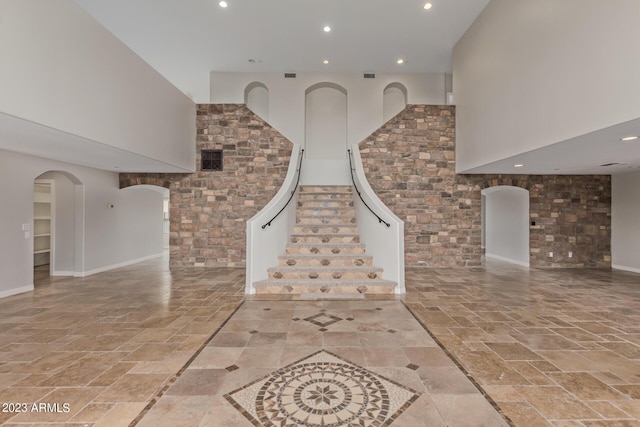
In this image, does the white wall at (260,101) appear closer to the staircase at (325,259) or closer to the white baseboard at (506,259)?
the staircase at (325,259)

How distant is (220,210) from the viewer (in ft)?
23.6

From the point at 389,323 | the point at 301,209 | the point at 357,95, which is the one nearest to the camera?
the point at 389,323

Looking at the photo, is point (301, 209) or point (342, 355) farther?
point (301, 209)

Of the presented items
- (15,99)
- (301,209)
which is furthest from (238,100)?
(15,99)

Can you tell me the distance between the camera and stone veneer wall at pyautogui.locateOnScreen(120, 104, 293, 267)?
23.4 ft

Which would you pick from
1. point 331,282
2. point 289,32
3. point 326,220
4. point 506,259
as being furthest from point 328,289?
point 506,259

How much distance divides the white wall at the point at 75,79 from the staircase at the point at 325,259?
2981 millimetres

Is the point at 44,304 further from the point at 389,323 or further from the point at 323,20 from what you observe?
the point at 323,20

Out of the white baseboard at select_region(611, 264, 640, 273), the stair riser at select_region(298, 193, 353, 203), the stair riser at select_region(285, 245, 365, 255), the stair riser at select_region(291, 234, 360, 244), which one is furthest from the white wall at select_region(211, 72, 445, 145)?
the white baseboard at select_region(611, 264, 640, 273)

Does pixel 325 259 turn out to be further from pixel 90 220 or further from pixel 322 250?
pixel 90 220

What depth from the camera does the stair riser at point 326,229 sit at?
6.01 metres

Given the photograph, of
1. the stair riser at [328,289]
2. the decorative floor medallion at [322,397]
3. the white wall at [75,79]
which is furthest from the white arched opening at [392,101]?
the decorative floor medallion at [322,397]

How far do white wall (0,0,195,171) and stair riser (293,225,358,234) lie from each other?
2919 millimetres

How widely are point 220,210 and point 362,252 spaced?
3.65 meters
